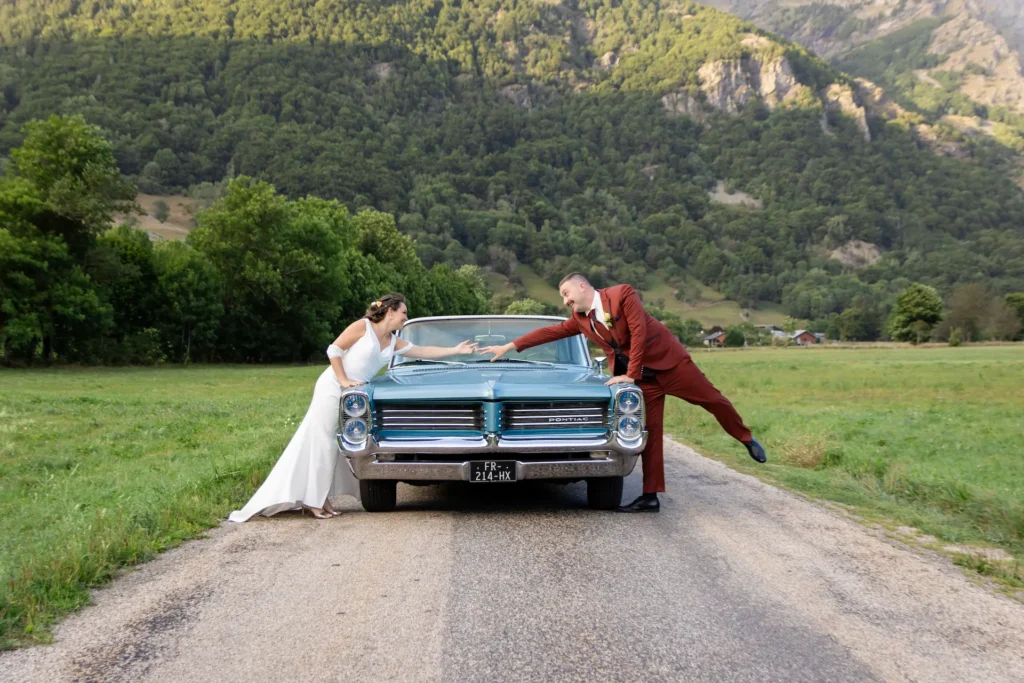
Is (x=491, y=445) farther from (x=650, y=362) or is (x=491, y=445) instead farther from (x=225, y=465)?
(x=225, y=465)

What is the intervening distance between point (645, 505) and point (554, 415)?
1227 mm

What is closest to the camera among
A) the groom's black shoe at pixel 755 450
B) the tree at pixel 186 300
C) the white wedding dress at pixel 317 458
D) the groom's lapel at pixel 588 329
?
the white wedding dress at pixel 317 458

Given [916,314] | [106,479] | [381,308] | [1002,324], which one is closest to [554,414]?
[381,308]

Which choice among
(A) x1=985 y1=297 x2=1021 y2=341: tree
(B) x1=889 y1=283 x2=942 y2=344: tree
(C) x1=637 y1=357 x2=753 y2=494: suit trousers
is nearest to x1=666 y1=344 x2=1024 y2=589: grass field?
(C) x1=637 y1=357 x2=753 y2=494: suit trousers

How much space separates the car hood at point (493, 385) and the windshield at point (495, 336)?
73 cm

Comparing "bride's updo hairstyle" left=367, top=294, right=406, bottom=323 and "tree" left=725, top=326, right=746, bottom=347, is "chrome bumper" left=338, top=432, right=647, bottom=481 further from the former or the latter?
"tree" left=725, top=326, right=746, bottom=347

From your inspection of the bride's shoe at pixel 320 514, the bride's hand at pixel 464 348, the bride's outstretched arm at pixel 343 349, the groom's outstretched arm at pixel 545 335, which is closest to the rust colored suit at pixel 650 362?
the groom's outstretched arm at pixel 545 335

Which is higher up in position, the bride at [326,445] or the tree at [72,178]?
the tree at [72,178]

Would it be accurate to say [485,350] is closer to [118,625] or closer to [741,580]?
[741,580]

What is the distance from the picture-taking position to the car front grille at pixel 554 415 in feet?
24.2

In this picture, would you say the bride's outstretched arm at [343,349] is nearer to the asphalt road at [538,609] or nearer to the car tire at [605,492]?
the asphalt road at [538,609]

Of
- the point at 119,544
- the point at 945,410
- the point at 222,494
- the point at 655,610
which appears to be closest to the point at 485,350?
the point at 222,494

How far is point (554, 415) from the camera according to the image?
7422 millimetres

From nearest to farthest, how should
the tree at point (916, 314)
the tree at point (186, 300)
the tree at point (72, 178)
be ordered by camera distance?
the tree at point (72, 178)
the tree at point (186, 300)
the tree at point (916, 314)
